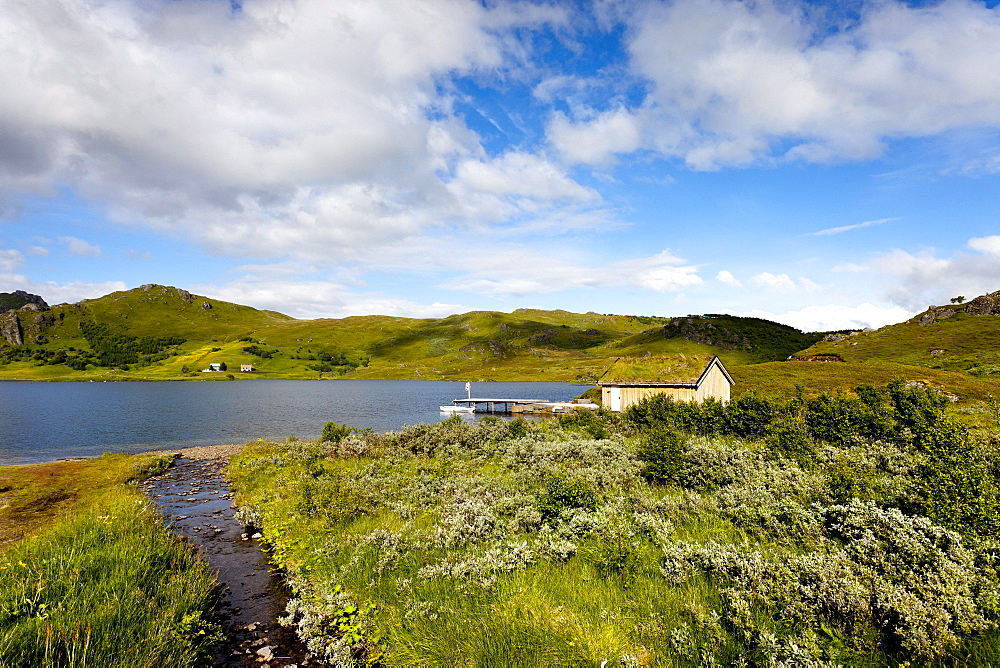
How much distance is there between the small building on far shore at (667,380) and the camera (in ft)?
189

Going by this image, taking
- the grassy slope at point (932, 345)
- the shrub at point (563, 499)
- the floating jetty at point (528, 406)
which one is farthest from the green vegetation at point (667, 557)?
the grassy slope at point (932, 345)

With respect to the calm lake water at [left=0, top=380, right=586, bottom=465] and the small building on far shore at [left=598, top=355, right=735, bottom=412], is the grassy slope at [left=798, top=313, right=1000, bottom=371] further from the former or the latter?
the calm lake water at [left=0, top=380, right=586, bottom=465]

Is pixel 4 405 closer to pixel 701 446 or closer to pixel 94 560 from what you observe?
pixel 94 560

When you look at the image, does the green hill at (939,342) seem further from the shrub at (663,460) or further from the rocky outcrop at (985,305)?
→ the shrub at (663,460)

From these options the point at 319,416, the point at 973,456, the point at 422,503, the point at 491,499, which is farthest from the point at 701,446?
the point at 319,416

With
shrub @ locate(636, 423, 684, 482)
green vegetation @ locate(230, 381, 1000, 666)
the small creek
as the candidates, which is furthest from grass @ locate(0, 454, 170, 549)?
shrub @ locate(636, 423, 684, 482)

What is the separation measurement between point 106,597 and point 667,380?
2279 inches

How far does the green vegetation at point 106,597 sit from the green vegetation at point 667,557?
2872mm

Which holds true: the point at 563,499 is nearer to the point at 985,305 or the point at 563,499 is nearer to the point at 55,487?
the point at 55,487

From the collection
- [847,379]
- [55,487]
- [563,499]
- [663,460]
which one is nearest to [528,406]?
[847,379]

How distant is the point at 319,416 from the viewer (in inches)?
3110

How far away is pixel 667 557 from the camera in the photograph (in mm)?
11562

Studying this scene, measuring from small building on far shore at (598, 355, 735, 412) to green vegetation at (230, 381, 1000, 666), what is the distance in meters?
33.9

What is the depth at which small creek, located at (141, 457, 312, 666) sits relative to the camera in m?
11.4
